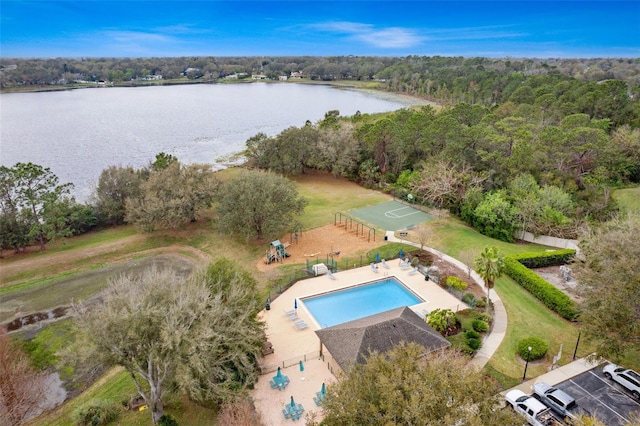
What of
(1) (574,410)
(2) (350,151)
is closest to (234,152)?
(2) (350,151)

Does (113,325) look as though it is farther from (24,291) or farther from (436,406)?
(24,291)

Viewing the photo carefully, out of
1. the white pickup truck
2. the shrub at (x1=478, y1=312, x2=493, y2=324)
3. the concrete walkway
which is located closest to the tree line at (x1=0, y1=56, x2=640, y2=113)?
the concrete walkway

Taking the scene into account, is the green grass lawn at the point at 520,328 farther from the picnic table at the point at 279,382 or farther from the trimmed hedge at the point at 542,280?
the picnic table at the point at 279,382

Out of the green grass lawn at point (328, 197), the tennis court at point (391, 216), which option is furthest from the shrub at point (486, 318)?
the green grass lawn at point (328, 197)

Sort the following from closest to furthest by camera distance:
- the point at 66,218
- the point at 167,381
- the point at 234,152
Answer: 1. the point at 167,381
2. the point at 66,218
3. the point at 234,152

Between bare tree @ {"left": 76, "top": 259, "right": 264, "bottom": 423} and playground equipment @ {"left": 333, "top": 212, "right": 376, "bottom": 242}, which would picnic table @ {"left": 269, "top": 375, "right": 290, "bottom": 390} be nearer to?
bare tree @ {"left": 76, "top": 259, "right": 264, "bottom": 423}

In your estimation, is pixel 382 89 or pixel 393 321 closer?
pixel 393 321

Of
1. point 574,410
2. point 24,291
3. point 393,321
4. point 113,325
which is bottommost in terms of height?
point 24,291
